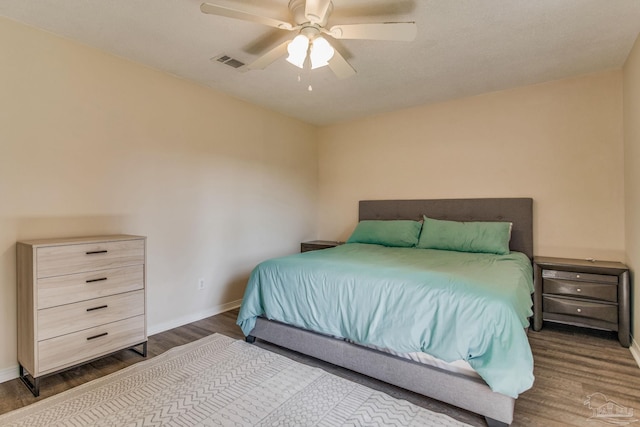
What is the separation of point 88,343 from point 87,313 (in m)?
0.21

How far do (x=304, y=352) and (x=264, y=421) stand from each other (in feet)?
2.30

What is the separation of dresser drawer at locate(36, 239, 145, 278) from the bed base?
1145 millimetres

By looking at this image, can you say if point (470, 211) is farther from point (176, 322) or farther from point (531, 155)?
point (176, 322)

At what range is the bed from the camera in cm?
158

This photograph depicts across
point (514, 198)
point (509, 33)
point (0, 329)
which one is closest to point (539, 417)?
point (514, 198)

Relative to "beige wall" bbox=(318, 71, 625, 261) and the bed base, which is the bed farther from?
"beige wall" bbox=(318, 71, 625, 261)

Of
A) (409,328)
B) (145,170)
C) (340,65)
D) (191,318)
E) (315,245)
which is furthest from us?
(315,245)

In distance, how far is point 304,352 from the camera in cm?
238

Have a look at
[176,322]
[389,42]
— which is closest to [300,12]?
[389,42]

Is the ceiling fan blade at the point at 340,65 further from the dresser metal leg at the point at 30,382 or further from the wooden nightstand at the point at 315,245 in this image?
the dresser metal leg at the point at 30,382

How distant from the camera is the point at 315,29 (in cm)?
194

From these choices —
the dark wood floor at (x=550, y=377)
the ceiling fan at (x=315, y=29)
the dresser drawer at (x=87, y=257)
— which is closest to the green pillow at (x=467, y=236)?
the dark wood floor at (x=550, y=377)

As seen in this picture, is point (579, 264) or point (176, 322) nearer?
point (579, 264)

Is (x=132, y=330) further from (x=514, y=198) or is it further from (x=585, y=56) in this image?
(x=585, y=56)
